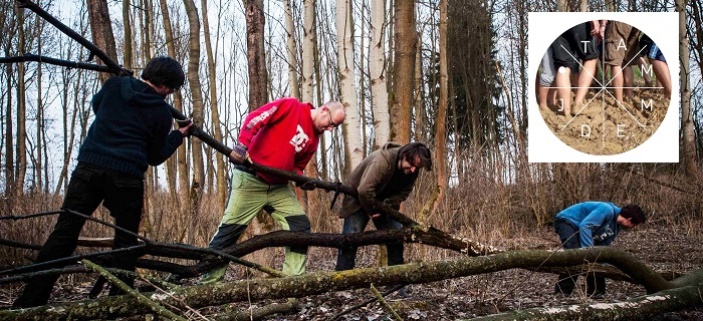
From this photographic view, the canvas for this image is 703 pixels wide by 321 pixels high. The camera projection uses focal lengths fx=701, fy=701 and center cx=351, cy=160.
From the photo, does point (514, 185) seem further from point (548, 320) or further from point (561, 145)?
point (548, 320)

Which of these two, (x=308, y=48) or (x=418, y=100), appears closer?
(x=308, y=48)

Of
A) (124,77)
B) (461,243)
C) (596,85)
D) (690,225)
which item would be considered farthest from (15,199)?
(690,225)

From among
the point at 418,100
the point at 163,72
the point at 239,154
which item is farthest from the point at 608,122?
the point at 163,72

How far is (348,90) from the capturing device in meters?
9.34

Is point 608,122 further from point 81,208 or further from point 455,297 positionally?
point 81,208

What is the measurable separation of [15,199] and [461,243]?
5019mm

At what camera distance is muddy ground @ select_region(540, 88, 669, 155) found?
11.0 meters

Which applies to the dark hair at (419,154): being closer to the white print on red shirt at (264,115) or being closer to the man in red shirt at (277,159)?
the man in red shirt at (277,159)

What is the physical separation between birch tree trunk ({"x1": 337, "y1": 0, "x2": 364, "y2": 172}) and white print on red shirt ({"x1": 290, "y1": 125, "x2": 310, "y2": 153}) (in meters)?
2.93

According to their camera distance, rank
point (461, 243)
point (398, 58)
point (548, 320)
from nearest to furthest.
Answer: point (548, 320)
point (461, 243)
point (398, 58)

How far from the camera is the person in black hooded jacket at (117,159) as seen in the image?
13.7 ft

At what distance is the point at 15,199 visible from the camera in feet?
24.7

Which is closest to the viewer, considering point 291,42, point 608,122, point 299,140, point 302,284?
point 302,284

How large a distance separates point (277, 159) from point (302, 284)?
5.21 feet
